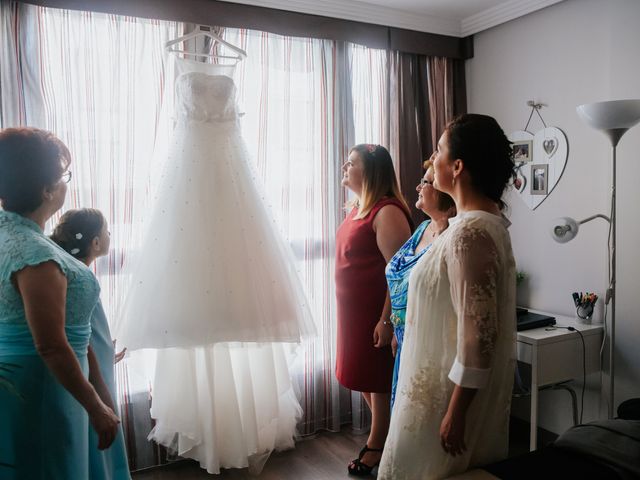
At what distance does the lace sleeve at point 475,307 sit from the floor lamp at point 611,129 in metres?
1.34

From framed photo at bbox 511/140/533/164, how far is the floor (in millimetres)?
1532

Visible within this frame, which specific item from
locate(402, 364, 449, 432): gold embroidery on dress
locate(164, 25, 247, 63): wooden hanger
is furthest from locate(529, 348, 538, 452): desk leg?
locate(164, 25, 247, 63): wooden hanger

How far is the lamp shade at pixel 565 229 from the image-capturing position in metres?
2.46

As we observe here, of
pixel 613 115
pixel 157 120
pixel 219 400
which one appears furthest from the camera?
pixel 157 120

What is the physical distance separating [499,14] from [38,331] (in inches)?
117

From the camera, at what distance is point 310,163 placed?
3061mm

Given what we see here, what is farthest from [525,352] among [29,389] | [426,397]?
[29,389]

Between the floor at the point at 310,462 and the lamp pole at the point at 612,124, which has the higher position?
the lamp pole at the point at 612,124

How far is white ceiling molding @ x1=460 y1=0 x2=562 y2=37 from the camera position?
2980 millimetres

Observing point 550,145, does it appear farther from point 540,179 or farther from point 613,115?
point 613,115

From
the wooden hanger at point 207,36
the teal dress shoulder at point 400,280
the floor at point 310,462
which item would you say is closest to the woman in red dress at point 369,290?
the floor at point 310,462

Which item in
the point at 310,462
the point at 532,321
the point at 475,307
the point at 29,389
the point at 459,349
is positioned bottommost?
the point at 310,462

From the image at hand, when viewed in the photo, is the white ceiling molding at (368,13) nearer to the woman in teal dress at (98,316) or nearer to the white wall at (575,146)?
the white wall at (575,146)

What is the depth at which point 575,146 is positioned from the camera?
2.89 metres
